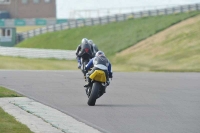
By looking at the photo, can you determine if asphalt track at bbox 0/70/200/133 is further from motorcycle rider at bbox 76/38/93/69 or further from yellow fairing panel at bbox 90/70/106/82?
motorcycle rider at bbox 76/38/93/69

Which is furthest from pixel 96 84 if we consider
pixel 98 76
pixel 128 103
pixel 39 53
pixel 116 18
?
pixel 116 18

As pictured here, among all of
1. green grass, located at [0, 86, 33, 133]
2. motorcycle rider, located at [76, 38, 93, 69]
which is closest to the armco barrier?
motorcycle rider, located at [76, 38, 93, 69]

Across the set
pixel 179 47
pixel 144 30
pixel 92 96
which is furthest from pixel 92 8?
pixel 92 96

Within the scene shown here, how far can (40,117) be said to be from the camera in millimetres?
12953

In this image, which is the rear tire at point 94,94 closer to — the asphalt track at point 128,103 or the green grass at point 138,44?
the asphalt track at point 128,103

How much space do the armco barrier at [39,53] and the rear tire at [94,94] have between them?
1400 inches

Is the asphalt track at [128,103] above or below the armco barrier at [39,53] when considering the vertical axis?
above

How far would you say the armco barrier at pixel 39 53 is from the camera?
5184cm

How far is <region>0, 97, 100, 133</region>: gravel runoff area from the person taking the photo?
11461mm

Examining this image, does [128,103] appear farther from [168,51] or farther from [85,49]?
[168,51]

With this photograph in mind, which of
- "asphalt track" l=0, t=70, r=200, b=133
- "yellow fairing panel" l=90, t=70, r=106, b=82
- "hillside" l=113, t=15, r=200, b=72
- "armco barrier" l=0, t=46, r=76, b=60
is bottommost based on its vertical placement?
"armco barrier" l=0, t=46, r=76, b=60

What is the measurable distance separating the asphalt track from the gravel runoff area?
30 centimetres

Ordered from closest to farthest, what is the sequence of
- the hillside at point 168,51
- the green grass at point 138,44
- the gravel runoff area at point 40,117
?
the gravel runoff area at point 40,117 < the green grass at point 138,44 < the hillside at point 168,51

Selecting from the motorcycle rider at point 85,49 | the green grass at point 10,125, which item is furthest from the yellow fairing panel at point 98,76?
the motorcycle rider at point 85,49
